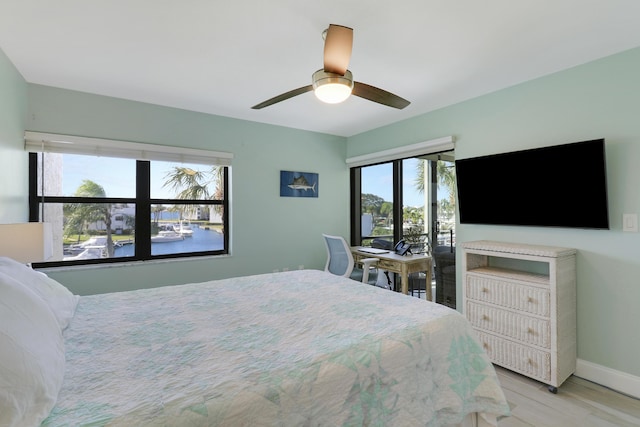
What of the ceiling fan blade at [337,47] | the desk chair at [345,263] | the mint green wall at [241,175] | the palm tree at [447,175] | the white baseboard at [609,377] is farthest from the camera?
the palm tree at [447,175]

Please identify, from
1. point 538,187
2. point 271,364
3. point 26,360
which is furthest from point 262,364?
point 538,187

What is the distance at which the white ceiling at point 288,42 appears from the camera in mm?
1771

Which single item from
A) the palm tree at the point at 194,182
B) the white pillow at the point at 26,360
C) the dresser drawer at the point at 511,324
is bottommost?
the dresser drawer at the point at 511,324

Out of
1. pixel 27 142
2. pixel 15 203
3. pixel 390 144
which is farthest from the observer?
pixel 390 144

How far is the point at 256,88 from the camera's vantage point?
2904mm

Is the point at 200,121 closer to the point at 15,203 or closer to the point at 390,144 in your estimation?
the point at 15,203

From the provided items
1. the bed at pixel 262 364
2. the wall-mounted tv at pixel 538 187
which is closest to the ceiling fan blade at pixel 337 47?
the bed at pixel 262 364

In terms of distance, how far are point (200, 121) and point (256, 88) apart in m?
1.07

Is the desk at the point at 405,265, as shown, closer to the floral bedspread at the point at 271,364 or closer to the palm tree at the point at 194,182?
the floral bedspread at the point at 271,364

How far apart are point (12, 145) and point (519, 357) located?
14.1ft

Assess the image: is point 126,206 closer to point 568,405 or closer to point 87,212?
point 87,212

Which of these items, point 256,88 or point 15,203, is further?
point 256,88

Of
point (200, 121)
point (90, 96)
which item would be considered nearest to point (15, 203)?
point (90, 96)

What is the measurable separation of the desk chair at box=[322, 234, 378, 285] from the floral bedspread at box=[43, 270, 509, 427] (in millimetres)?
1625
